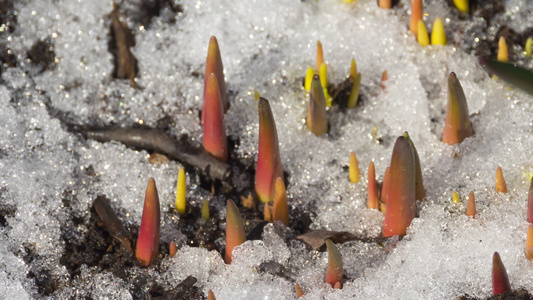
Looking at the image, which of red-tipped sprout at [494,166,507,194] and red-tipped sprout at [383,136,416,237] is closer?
red-tipped sprout at [383,136,416,237]

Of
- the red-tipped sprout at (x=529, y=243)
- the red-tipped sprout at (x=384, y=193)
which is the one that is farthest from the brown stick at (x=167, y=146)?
the red-tipped sprout at (x=529, y=243)

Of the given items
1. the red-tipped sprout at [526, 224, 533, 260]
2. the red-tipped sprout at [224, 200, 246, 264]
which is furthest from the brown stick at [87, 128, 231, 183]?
the red-tipped sprout at [526, 224, 533, 260]

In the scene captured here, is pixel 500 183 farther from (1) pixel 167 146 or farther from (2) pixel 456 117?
(1) pixel 167 146

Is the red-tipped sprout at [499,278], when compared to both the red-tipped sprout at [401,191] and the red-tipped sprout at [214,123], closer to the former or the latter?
the red-tipped sprout at [401,191]

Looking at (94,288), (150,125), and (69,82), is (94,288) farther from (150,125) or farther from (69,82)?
(69,82)

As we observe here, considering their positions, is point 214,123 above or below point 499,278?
above

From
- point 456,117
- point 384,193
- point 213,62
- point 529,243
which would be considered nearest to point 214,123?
point 213,62

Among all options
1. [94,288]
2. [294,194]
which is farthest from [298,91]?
[94,288]

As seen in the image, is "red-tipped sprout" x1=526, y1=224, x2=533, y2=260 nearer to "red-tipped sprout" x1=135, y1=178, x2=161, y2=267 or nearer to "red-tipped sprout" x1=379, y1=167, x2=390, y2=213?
"red-tipped sprout" x1=379, y1=167, x2=390, y2=213
